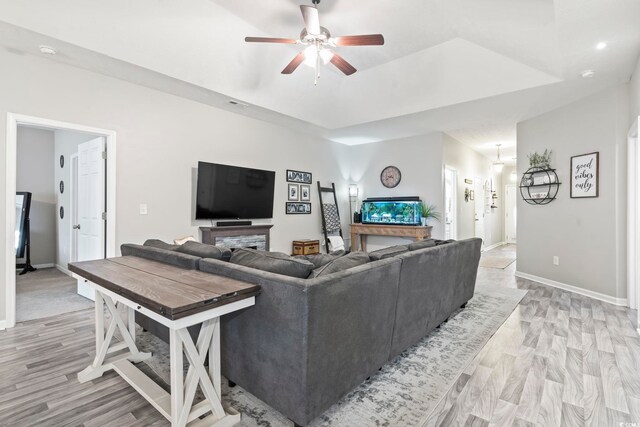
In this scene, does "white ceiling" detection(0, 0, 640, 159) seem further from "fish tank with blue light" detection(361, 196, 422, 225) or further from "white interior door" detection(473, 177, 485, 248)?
"white interior door" detection(473, 177, 485, 248)

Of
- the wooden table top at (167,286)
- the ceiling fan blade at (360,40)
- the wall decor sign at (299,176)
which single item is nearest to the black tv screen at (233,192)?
the wall decor sign at (299,176)

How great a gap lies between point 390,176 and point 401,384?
17.1 feet

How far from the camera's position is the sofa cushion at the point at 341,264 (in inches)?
70.7

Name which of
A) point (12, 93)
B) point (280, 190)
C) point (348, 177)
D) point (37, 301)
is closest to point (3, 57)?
point (12, 93)

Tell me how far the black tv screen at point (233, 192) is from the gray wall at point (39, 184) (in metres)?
3.87

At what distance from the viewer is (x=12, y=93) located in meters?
3.00

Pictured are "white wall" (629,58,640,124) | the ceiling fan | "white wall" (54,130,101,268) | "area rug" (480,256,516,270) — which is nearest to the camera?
the ceiling fan

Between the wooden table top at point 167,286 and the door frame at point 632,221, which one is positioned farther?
the door frame at point 632,221

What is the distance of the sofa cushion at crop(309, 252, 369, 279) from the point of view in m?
1.80

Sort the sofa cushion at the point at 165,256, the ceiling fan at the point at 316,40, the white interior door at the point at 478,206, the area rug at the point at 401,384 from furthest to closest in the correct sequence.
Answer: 1. the white interior door at the point at 478,206
2. the ceiling fan at the point at 316,40
3. the sofa cushion at the point at 165,256
4. the area rug at the point at 401,384

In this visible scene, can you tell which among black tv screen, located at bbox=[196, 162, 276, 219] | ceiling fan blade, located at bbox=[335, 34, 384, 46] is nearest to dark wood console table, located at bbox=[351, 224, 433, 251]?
black tv screen, located at bbox=[196, 162, 276, 219]

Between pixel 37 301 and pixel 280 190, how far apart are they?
365 cm

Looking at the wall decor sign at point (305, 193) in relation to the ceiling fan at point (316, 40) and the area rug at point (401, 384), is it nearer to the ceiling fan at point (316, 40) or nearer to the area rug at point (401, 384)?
the ceiling fan at point (316, 40)

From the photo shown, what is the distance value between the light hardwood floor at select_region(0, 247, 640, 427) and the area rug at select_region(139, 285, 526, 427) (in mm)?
97
